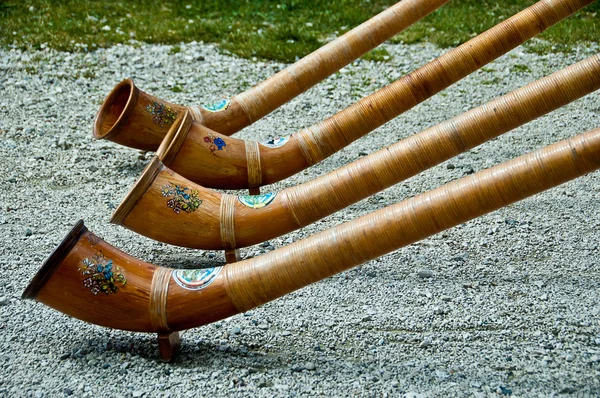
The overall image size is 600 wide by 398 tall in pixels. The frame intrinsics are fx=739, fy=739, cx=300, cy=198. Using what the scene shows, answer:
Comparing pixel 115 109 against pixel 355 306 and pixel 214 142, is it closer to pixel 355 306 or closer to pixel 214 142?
pixel 214 142

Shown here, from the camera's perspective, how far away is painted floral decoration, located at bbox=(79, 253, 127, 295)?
197 centimetres

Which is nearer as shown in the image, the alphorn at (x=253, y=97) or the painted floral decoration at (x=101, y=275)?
the painted floral decoration at (x=101, y=275)

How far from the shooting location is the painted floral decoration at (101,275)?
197cm

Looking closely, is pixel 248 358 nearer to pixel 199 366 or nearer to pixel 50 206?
pixel 199 366

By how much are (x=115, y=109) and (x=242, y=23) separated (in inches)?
87.7

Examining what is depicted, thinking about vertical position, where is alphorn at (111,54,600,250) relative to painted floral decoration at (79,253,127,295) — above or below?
below

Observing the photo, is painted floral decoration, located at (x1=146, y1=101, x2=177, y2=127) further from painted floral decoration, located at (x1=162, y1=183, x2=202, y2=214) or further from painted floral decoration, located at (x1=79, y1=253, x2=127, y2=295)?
painted floral decoration, located at (x1=79, y1=253, x2=127, y2=295)

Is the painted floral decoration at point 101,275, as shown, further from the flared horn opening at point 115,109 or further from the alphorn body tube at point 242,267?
the flared horn opening at point 115,109

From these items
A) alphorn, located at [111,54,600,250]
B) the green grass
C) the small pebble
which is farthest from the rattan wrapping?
the green grass

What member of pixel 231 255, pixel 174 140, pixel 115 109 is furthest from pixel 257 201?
pixel 115 109

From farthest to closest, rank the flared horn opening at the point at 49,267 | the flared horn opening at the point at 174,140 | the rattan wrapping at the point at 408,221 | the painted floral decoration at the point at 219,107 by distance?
the painted floral decoration at the point at 219,107
the flared horn opening at the point at 174,140
the flared horn opening at the point at 49,267
the rattan wrapping at the point at 408,221

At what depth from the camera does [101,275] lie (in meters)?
1.98

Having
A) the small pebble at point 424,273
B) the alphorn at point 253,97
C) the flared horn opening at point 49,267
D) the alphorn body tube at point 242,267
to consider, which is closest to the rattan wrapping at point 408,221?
the alphorn body tube at point 242,267

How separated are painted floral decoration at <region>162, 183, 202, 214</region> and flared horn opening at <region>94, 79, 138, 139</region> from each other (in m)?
0.69
